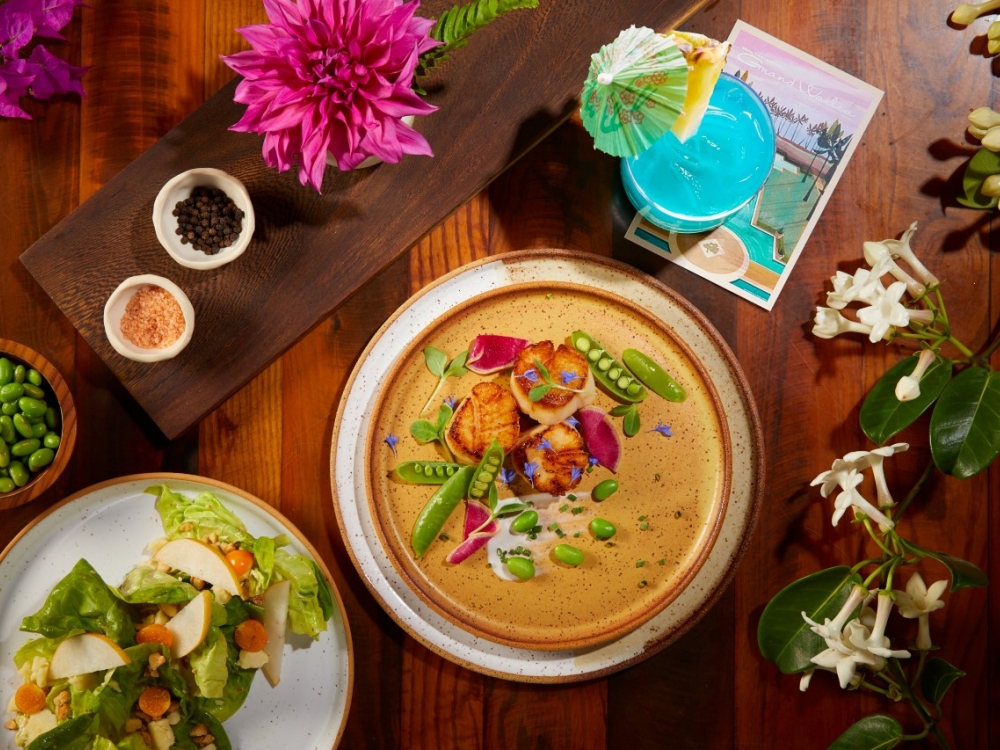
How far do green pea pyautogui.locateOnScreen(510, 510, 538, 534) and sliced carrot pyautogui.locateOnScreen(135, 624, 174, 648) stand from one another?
29.3 inches

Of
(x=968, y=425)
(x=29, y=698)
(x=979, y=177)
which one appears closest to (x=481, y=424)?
(x=968, y=425)

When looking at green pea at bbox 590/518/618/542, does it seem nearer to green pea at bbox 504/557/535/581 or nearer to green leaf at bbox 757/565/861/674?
green pea at bbox 504/557/535/581

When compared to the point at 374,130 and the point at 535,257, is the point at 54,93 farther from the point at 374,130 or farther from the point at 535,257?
the point at 535,257

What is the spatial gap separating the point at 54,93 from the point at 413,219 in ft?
2.98

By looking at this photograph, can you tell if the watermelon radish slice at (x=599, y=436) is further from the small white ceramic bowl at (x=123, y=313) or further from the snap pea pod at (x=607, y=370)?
the small white ceramic bowl at (x=123, y=313)

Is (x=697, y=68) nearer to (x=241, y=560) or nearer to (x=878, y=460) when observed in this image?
(x=878, y=460)

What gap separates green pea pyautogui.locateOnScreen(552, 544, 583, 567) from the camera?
1581 mm

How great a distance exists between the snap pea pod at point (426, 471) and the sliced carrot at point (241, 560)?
1.19 ft

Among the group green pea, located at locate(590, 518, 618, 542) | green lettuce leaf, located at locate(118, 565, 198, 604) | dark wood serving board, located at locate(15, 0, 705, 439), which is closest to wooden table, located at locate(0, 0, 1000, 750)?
dark wood serving board, located at locate(15, 0, 705, 439)

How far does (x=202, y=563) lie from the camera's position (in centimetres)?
153

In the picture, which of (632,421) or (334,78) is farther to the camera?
(632,421)

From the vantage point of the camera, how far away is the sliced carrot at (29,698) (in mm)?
1496

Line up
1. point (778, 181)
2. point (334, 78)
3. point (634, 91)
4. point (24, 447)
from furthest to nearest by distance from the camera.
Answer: point (778, 181) < point (24, 447) < point (634, 91) < point (334, 78)

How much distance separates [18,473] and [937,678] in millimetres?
1994
